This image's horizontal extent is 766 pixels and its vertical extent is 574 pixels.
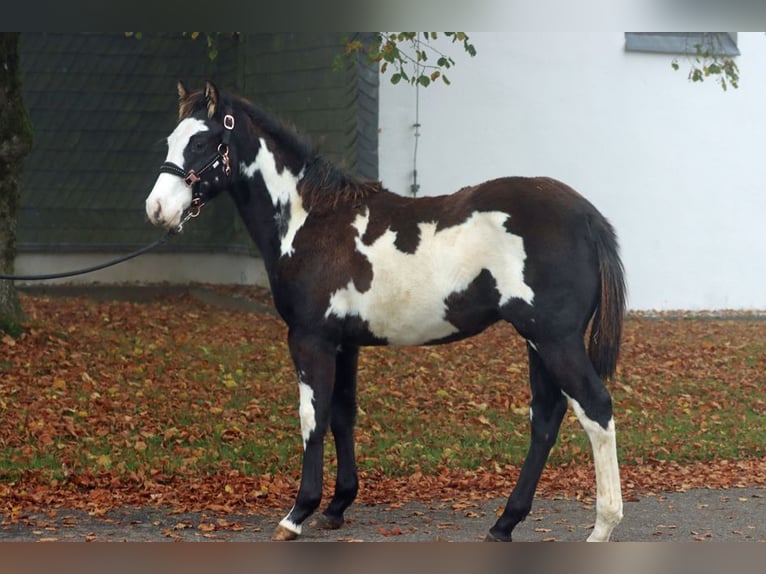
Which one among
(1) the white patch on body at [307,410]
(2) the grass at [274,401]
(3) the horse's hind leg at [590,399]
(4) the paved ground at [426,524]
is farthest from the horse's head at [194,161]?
(2) the grass at [274,401]

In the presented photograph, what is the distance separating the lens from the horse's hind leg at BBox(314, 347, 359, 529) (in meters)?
5.90

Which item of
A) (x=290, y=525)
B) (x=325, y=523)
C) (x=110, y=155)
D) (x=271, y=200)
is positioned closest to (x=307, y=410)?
(x=290, y=525)

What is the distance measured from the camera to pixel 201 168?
17.6 ft

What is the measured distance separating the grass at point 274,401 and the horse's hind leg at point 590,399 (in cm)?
311

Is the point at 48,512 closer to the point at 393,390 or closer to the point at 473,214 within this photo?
the point at 473,214

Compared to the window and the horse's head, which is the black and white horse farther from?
the window

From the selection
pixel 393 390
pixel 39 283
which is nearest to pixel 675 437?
pixel 393 390

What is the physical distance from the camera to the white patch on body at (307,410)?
5.50 metres

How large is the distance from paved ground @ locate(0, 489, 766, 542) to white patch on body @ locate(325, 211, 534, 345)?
3.98 ft

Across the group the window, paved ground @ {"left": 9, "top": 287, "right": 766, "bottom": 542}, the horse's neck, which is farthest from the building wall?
the horse's neck

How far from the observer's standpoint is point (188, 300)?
18031 mm

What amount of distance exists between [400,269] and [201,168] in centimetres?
113

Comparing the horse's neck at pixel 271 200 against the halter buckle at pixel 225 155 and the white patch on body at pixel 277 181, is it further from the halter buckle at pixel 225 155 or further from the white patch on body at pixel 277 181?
the halter buckle at pixel 225 155
